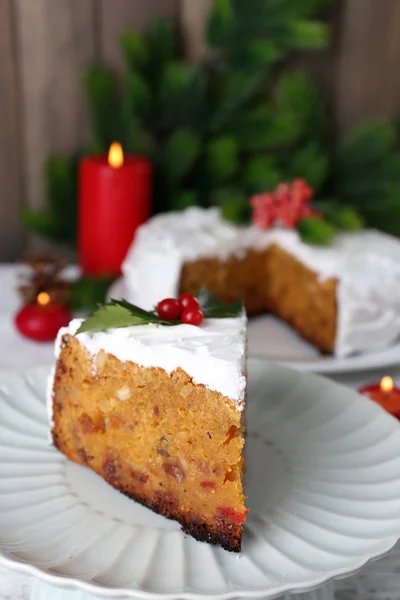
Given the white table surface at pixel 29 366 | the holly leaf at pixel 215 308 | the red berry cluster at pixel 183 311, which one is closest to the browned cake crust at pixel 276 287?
the white table surface at pixel 29 366

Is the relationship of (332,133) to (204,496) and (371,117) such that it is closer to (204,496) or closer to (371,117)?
(371,117)

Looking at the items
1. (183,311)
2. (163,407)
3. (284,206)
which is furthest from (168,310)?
(284,206)

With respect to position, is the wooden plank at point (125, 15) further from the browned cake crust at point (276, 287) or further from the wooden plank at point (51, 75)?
the browned cake crust at point (276, 287)

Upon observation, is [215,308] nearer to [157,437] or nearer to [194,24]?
[157,437]

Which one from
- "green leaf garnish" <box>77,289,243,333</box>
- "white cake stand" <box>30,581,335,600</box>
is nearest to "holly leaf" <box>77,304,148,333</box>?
"green leaf garnish" <box>77,289,243,333</box>

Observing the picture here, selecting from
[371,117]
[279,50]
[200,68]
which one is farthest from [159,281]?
[371,117]
